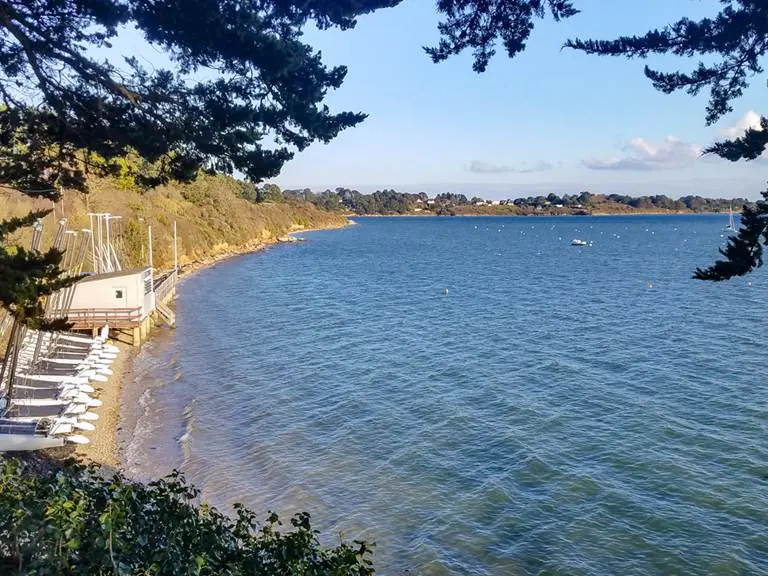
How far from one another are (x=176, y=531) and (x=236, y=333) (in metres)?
32.3

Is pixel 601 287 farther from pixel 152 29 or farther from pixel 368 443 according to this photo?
pixel 152 29

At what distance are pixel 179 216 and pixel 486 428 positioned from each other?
223ft

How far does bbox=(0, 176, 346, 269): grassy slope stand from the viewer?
145 ft

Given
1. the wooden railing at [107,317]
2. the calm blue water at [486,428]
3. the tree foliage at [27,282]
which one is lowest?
the calm blue water at [486,428]

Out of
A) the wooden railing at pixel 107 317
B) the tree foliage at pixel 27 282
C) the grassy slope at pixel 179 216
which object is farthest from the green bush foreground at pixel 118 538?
the wooden railing at pixel 107 317

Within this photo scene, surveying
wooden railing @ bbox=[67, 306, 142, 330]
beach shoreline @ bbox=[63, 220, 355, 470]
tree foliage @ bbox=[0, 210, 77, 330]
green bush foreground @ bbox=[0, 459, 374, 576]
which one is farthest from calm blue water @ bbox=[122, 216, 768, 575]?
tree foliage @ bbox=[0, 210, 77, 330]

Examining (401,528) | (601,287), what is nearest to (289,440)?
(401,528)

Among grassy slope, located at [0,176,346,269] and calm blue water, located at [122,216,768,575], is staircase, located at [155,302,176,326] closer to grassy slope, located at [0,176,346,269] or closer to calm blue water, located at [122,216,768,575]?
calm blue water, located at [122,216,768,575]

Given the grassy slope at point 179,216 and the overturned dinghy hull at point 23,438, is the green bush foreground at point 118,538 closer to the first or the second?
the overturned dinghy hull at point 23,438

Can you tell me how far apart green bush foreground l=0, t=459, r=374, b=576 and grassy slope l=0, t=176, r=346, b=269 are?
53.0 ft

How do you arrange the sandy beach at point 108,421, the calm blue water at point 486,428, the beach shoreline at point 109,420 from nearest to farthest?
the calm blue water at point 486,428 < the beach shoreline at point 109,420 < the sandy beach at point 108,421

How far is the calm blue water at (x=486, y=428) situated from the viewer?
14680 millimetres

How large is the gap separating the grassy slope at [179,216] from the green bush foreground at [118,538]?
16.2m

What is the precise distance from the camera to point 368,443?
797 inches
